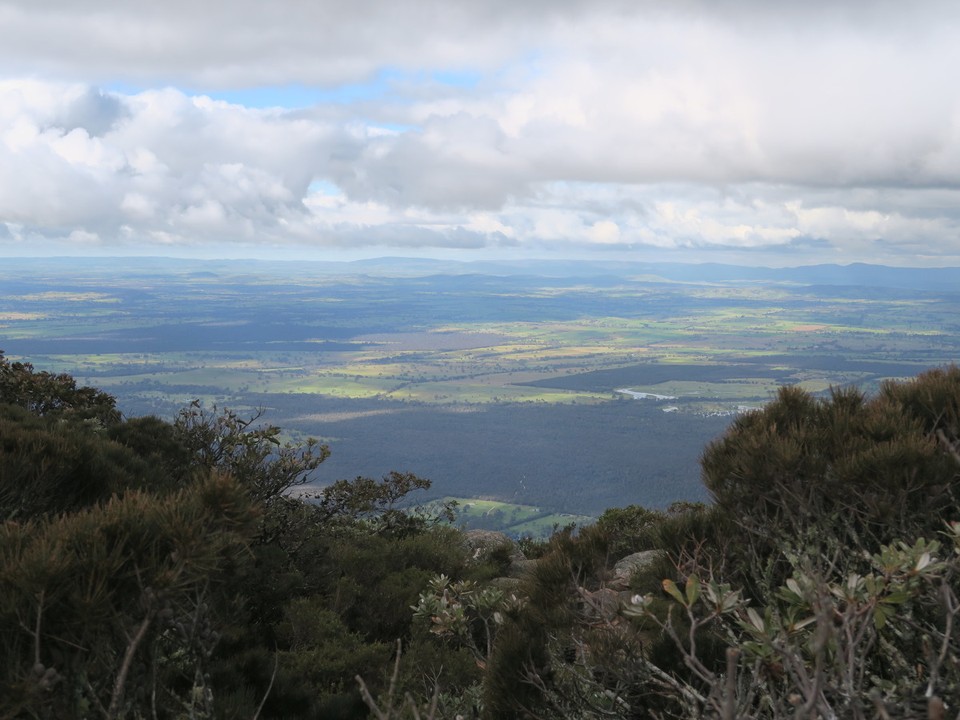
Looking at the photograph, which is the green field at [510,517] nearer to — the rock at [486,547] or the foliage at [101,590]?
the rock at [486,547]

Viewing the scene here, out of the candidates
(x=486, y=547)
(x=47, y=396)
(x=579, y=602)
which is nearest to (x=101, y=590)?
(x=579, y=602)

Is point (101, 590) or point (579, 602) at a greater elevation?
point (101, 590)

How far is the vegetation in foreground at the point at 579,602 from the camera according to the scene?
3434 millimetres

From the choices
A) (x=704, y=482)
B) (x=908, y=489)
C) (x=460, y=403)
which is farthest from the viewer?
(x=460, y=403)

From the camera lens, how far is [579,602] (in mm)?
5902

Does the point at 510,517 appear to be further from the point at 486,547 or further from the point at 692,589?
the point at 692,589

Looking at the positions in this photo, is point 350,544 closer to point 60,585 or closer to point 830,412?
point 830,412

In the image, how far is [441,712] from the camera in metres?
5.91

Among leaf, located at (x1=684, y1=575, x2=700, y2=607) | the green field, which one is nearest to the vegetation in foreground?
leaf, located at (x1=684, y1=575, x2=700, y2=607)

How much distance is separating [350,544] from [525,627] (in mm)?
9202

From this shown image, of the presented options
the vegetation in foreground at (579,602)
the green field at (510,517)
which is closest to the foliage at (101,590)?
the vegetation in foreground at (579,602)

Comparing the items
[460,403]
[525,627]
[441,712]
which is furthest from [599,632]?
[460,403]

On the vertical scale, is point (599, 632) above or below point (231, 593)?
above

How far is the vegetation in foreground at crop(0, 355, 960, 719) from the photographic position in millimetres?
3434
